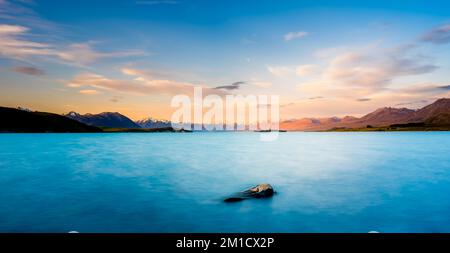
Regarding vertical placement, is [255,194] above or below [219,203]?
above
